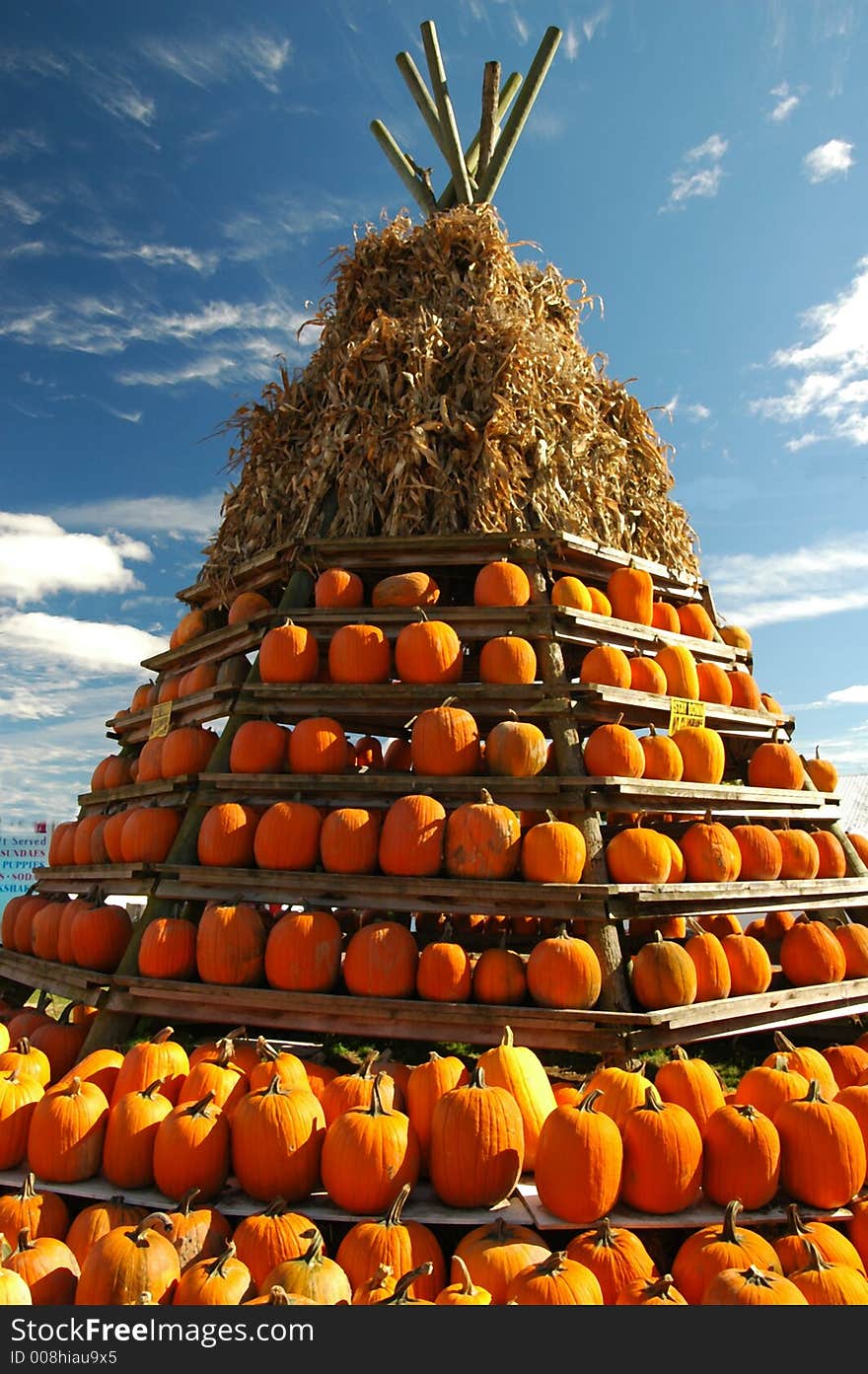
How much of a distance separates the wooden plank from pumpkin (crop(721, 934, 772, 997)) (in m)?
1.50

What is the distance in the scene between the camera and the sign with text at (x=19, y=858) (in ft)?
42.5

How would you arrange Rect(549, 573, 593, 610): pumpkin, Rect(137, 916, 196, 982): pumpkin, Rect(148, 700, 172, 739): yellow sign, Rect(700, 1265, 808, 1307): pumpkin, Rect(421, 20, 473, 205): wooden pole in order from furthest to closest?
Rect(421, 20, 473, 205): wooden pole, Rect(148, 700, 172, 739): yellow sign, Rect(549, 573, 593, 610): pumpkin, Rect(137, 916, 196, 982): pumpkin, Rect(700, 1265, 808, 1307): pumpkin

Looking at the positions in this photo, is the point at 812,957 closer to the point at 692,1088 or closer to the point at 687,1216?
the point at 692,1088

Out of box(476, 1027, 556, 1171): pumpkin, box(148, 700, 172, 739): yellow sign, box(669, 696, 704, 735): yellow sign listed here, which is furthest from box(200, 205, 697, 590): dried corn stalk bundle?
box(476, 1027, 556, 1171): pumpkin

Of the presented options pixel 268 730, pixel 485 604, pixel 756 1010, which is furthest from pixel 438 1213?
pixel 485 604

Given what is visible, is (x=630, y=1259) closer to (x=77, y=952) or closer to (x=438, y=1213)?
(x=438, y=1213)

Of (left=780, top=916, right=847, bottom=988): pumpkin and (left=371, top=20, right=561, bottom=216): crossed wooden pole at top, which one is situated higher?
(left=371, top=20, right=561, bottom=216): crossed wooden pole at top

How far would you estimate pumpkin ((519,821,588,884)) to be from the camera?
13.1 ft

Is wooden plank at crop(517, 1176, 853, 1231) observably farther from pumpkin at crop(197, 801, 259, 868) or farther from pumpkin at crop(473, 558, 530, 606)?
pumpkin at crop(473, 558, 530, 606)

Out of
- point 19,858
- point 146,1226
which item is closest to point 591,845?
point 146,1226

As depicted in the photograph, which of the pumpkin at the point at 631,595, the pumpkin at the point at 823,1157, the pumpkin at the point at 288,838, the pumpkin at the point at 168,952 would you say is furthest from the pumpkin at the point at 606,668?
the pumpkin at the point at 168,952

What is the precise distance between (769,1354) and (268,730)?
3.65 meters

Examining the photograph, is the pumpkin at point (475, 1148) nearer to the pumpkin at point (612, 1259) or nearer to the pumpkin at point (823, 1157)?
the pumpkin at point (612, 1259)

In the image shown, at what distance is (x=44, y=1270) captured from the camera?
2438mm
